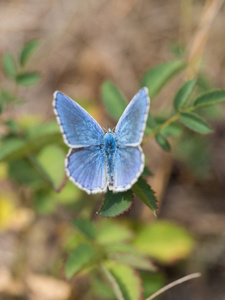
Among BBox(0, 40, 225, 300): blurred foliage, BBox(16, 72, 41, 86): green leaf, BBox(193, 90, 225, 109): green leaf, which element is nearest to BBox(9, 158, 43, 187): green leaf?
BBox(0, 40, 225, 300): blurred foliage

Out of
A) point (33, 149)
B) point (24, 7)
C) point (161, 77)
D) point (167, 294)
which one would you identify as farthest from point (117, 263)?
point (24, 7)

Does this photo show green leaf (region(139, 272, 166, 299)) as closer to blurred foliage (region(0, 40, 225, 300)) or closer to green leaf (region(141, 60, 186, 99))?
blurred foliage (region(0, 40, 225, 300))

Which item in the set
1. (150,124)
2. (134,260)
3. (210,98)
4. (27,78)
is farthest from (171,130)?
(27,78)

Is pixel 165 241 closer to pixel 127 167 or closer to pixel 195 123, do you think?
pixel 195 123

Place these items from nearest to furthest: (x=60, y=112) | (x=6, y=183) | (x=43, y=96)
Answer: (x=60, y=112)
(x=6, y=183)
(x=43, y=96)

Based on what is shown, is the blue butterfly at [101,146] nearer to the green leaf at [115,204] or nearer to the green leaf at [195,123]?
the green leaf at [115,204]

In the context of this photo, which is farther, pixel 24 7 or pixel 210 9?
pixel 24 7

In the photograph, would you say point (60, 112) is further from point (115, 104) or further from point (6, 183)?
point (6, 183)
